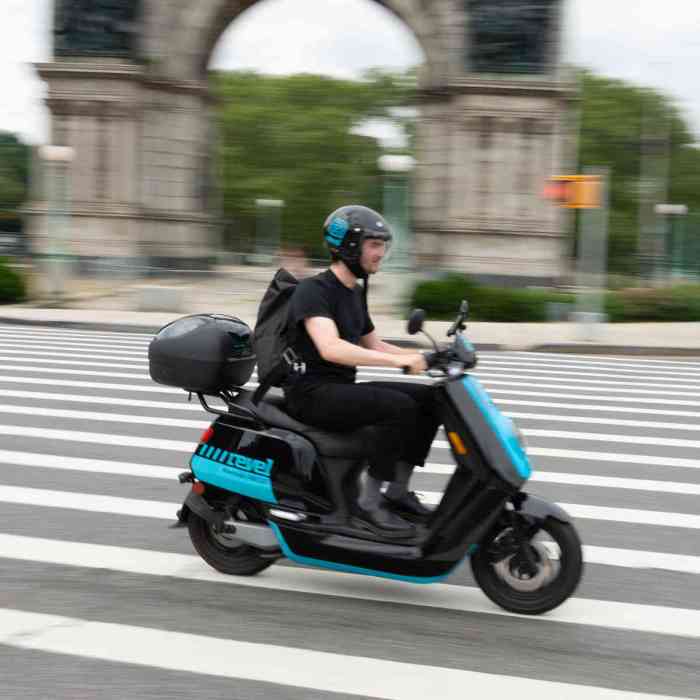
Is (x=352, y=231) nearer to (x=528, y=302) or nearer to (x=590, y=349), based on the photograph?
(x=590, y=349)

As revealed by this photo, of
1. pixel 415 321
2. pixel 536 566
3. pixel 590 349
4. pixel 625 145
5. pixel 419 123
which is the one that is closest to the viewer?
pixel 415 321

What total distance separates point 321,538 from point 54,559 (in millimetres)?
1355

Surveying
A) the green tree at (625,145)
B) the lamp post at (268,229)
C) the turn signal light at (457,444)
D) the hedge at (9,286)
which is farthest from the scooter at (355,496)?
the lamp post at (268,229)

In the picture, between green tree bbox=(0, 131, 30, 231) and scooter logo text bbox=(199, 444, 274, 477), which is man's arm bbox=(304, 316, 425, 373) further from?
green tree bbox=(0, 131, 30, 231)

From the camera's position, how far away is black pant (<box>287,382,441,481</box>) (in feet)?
14.9

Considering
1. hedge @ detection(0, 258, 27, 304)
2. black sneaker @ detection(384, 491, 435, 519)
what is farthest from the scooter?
hedge @ detection(0, 258, 27, 304)

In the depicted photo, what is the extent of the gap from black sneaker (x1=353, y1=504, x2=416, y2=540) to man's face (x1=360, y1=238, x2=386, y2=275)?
3.25 feet

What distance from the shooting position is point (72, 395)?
10.6m

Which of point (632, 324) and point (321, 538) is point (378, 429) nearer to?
point (321, 538)

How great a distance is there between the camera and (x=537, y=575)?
4430 mm

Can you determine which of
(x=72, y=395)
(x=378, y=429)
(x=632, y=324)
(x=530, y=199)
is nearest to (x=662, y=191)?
(x=530, y=199)

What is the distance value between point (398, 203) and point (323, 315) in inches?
966

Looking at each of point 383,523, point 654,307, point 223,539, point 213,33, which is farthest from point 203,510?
point 213,33

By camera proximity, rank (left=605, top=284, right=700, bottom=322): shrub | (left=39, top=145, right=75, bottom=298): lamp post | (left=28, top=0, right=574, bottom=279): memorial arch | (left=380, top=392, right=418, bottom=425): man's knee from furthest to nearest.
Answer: (left=28, top=0, right=574, bottom=279): memorial arch
(left=39, top=145, right=75, bottom=298): lamp post
(left=605, top=284, right=700, bottom=322): shrub
(left=380, top=392, right=418, bottom=425): man's knee
